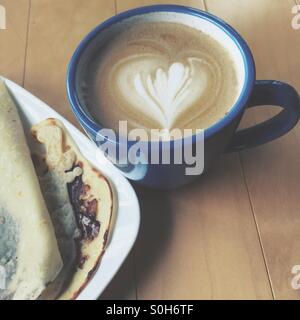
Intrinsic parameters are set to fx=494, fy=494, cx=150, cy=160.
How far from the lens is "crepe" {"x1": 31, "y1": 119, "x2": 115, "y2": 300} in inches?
21.5

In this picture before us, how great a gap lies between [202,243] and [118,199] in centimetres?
11

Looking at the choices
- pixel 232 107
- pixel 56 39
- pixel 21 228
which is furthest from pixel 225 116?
pixel 56 39

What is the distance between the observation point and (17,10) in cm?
85

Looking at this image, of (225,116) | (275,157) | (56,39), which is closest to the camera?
(225,116)

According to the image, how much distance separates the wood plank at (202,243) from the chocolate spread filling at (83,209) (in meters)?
0.06

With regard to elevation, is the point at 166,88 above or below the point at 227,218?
above

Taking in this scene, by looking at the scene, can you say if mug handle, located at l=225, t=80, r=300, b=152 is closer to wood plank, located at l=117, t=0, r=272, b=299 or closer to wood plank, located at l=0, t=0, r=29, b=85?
wood plank, located at l=117, t=0, r=272, b=299

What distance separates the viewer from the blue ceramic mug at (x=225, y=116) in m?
0.52

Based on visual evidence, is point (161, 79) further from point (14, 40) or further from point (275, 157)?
point (14, 40)

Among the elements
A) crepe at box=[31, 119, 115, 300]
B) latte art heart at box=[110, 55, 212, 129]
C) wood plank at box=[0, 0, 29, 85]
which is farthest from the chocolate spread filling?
wood plank at box=[0, 0, 29, 85]

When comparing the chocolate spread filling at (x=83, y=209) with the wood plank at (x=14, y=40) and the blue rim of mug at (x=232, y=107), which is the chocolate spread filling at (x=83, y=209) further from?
the wood plank at (x=14, y=40)

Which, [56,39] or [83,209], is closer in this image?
[83,209]

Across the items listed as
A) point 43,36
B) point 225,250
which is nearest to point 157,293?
point 225,250

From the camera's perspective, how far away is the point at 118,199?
1.90ft
